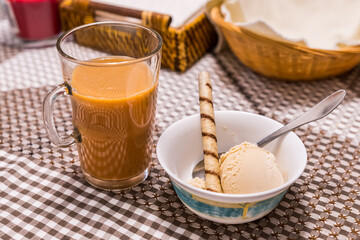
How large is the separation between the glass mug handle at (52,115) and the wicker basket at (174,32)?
0.47 meters

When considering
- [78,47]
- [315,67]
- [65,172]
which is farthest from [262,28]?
[65,172]

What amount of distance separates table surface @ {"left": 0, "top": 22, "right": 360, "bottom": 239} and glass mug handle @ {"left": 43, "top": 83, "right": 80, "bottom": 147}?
0.09m

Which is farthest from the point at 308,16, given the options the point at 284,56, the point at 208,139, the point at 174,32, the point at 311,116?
the point at 208,139

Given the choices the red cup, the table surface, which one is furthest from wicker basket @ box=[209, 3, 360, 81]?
the red cup

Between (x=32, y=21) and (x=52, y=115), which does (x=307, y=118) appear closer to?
(x=52, y=115)

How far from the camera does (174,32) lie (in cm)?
109

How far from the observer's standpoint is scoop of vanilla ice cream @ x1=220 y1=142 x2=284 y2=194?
25.4 inches

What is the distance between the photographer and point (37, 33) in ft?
4.09

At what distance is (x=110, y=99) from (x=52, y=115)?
13 centimetres

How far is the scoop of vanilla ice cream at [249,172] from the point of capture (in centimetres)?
65

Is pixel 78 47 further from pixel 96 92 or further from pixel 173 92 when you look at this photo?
pixel 173 92

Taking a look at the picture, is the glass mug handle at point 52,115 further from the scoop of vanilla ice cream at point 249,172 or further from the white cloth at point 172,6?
the white cloth at point 172,6

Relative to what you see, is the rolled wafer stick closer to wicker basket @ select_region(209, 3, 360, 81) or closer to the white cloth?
wicker basket @ select_region(209, 3, 360, 81)

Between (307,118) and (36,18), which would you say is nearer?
(307,118)
